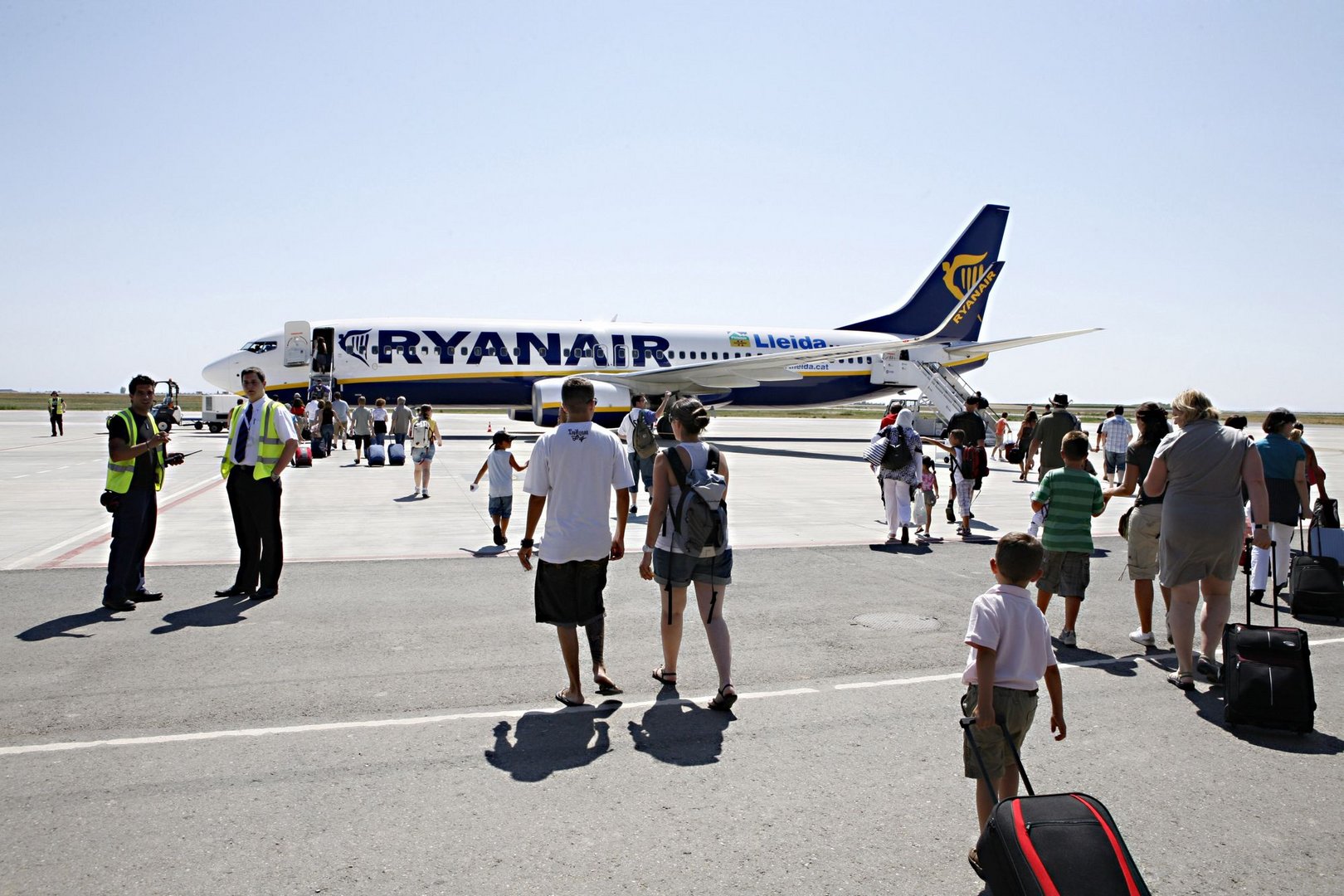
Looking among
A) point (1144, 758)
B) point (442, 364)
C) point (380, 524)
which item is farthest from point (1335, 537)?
point (442, 364)

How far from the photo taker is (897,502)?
10805mm

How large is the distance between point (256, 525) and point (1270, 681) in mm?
7425

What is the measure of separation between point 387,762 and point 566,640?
3.97 ft

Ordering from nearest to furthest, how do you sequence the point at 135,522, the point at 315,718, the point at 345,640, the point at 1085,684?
the point at 315,718 → the point at 1085,684 → the point at 345,640 → the point at 135,522

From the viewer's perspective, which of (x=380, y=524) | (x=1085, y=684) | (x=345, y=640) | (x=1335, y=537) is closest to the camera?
(x=1085, y=684)

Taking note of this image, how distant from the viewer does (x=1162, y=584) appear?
230 inches

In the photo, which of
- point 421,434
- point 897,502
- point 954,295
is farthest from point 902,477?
point 954,295

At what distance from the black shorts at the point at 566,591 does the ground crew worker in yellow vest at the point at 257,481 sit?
3.64 m

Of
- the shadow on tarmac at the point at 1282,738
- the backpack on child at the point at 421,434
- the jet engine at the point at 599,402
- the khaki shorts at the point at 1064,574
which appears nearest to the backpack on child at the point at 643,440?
the backpack on child at the point at 421,434

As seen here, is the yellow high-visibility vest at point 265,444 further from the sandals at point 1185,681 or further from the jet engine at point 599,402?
the jet engine at point 599,402

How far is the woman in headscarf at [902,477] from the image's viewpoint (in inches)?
421

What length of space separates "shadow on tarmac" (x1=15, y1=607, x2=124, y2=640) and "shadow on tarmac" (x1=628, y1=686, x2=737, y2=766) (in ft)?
14.0

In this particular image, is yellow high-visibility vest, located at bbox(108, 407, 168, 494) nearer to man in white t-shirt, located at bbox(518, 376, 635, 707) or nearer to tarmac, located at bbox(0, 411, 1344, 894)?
tarmac, located at bbox(0, 411, 1344, 894)

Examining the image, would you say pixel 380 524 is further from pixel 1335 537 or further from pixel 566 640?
pixel 1335 537
